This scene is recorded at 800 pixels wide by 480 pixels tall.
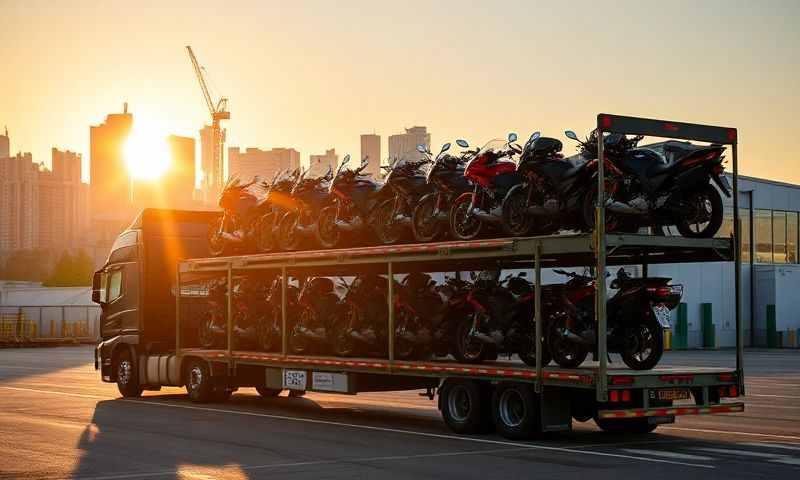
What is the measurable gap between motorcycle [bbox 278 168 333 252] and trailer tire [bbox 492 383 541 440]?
544 centimetres

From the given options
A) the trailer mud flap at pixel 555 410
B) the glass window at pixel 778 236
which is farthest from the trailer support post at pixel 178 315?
the glass window at pixel 778 236

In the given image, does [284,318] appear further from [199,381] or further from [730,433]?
[730,433]

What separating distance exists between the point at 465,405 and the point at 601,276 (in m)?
3.28

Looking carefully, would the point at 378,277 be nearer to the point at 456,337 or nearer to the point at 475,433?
the point at 456,337

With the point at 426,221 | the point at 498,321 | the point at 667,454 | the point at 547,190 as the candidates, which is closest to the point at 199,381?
the point at 426,221

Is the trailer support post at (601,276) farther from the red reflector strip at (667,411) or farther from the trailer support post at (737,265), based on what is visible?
the trailer support post at (737,265)

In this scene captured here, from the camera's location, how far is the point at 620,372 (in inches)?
569

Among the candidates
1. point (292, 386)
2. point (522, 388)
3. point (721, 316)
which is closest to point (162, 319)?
point (292, 386)

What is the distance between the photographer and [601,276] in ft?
45.3

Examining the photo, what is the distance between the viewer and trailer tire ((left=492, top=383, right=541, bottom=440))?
590 inches

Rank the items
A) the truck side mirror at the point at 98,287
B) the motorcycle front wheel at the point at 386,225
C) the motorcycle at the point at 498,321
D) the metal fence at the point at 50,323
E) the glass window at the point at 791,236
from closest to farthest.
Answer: the motorcycle at the point at 498,321 < the motorcycle front wheel at the point at 386,225 < the truck side mirror at the point at 98,287 < the glass window at the point at 791,236 < the metal fence at the point at 50,323

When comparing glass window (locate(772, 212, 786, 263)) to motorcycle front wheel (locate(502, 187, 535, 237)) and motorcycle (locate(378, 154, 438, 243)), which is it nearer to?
motorcycle (locate(378, 154, 438, 243))

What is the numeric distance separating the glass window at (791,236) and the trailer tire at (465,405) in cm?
4782

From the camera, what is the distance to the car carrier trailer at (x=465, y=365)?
14414 mm
